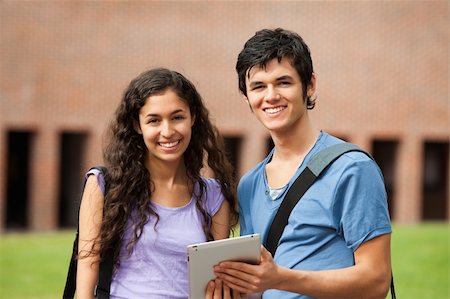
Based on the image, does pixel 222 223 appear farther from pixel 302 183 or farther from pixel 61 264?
pixel 61 264

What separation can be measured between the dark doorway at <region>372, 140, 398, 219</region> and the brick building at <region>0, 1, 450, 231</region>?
0.15ft

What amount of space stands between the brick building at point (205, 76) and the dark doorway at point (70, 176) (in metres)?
0.04

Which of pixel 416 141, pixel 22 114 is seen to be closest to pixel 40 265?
pixel 22 114

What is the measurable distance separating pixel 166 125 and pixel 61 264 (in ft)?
35.7

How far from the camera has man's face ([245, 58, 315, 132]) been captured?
10.3 ft

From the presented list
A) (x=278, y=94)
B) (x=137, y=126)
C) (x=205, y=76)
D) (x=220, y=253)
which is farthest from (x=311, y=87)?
(x=205, y=76)

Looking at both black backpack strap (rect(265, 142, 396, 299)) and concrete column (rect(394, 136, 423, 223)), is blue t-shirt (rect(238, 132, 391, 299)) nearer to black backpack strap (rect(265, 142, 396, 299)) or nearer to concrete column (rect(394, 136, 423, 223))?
black backpack strap (rect(265, 142, 396, 299))

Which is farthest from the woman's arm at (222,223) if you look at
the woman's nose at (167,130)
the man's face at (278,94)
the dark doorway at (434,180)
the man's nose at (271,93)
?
the dark doorway at (434,180)

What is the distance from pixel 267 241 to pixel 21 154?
821 inches

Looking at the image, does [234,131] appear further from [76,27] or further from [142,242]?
[142,242]

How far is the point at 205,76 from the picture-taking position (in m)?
21.4

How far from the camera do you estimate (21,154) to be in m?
22.9

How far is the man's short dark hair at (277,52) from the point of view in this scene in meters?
3.13

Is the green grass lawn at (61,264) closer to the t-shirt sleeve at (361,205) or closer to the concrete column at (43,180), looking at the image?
the concrete column at (43,180)
